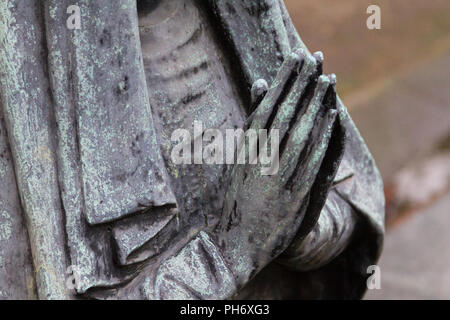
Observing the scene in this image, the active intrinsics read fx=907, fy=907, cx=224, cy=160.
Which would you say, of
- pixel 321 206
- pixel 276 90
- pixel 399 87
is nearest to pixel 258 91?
pixel 276 90

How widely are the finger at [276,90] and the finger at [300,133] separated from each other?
36mm

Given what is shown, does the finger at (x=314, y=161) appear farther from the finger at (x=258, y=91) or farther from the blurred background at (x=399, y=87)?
the blurred background at (x=399, y=87)

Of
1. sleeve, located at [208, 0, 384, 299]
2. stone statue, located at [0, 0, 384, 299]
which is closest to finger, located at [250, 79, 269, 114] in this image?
stone statue, located at [0, 0, 384, 299]

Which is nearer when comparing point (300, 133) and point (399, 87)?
point (300, 133)

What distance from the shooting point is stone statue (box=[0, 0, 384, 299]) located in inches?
44.9

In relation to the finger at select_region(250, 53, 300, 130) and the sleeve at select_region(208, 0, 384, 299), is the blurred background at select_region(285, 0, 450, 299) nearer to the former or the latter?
the sleeve at select_region(208, 0, 384, 299)

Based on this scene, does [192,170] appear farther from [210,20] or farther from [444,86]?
[444,86]

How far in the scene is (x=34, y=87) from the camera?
114 cm

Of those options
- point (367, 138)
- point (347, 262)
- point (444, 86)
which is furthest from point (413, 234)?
point (347, 262)

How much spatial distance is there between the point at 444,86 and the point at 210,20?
277 cm

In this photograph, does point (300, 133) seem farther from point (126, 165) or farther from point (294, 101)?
point (126, 165)

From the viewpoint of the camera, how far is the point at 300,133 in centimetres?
115

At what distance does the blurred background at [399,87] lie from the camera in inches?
138

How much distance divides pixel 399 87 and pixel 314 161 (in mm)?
2783
